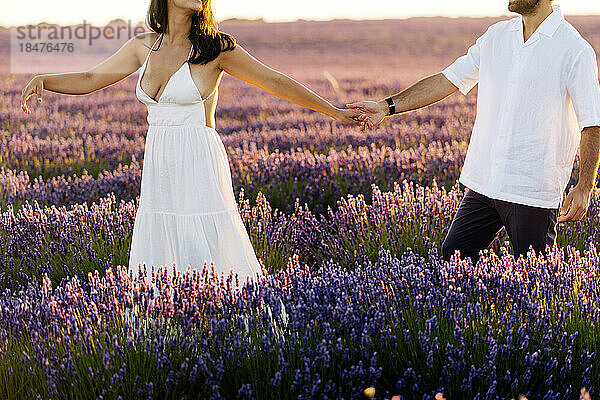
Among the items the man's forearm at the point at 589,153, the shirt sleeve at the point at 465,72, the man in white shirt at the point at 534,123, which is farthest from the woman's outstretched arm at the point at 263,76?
the man's forearm at the point at 589,153

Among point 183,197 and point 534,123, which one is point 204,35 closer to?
point 183,197

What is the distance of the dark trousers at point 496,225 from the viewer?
321 centimetres

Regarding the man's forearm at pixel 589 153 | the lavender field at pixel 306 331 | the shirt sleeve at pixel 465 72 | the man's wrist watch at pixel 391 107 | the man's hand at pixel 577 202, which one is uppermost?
the shirt sleeve at pixel 465 72

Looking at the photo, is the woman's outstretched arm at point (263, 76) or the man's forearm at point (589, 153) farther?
the woman's outstretched arm at point (263, 76)

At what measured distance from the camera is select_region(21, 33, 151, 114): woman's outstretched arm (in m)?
3.36

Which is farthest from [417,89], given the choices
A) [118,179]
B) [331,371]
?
[118,179]

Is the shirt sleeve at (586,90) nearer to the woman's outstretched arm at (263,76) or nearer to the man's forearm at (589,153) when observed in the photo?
the man's forearm at (589,153)

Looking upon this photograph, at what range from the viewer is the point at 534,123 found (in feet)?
10.2

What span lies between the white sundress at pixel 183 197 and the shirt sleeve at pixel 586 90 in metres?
1.59

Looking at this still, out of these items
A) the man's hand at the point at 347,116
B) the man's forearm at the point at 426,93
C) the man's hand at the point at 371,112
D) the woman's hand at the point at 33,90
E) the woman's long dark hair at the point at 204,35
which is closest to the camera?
the woman's long dark hair at the point at 204,35

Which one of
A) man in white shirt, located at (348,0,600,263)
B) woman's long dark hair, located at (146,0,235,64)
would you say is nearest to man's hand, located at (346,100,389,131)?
man in white shirt, located at (348,0,600,263)

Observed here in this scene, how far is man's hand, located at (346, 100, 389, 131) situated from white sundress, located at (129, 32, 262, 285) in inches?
36.9

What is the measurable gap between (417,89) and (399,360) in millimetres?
1718

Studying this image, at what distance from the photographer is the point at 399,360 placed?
2430mm
